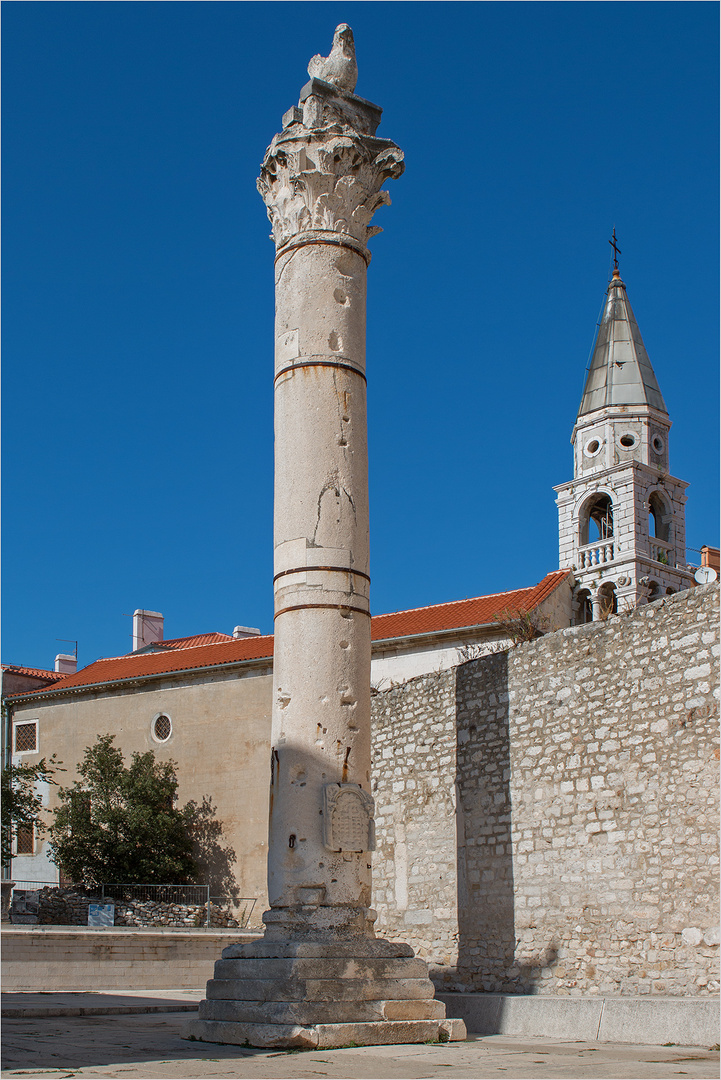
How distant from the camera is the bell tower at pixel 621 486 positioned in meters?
37.0

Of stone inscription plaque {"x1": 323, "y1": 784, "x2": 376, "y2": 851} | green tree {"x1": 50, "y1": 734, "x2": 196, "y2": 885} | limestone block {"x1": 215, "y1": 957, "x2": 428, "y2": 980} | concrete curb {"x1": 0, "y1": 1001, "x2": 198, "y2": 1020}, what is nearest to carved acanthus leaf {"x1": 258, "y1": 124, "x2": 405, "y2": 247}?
stone inscription plaque {"x1": 323, "y1": 784, "x2": 376, "y2": 851}

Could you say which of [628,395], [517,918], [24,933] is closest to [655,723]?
[517,918]

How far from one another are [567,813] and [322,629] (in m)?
3.28

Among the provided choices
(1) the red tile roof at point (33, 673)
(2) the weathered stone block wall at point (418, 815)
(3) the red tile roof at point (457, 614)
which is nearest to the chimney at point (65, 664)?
(1) the red tile roof at point (33, 673)

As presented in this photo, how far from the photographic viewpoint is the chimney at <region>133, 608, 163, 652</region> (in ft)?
132

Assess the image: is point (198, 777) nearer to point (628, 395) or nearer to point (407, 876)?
point (407, 876)

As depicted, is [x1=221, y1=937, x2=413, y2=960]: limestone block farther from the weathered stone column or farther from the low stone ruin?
the low stone ruin

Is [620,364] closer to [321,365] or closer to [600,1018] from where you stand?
[321,365]

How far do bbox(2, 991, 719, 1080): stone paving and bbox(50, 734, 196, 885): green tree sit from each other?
17964mm

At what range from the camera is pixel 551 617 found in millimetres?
29922

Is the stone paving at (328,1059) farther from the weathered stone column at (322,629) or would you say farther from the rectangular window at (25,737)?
the rectangular window at (25,737)

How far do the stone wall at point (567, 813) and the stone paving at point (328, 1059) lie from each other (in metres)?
1.47

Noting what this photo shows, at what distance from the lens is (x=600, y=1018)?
28.9 ft

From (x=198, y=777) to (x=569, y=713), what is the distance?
1932 centimetres
